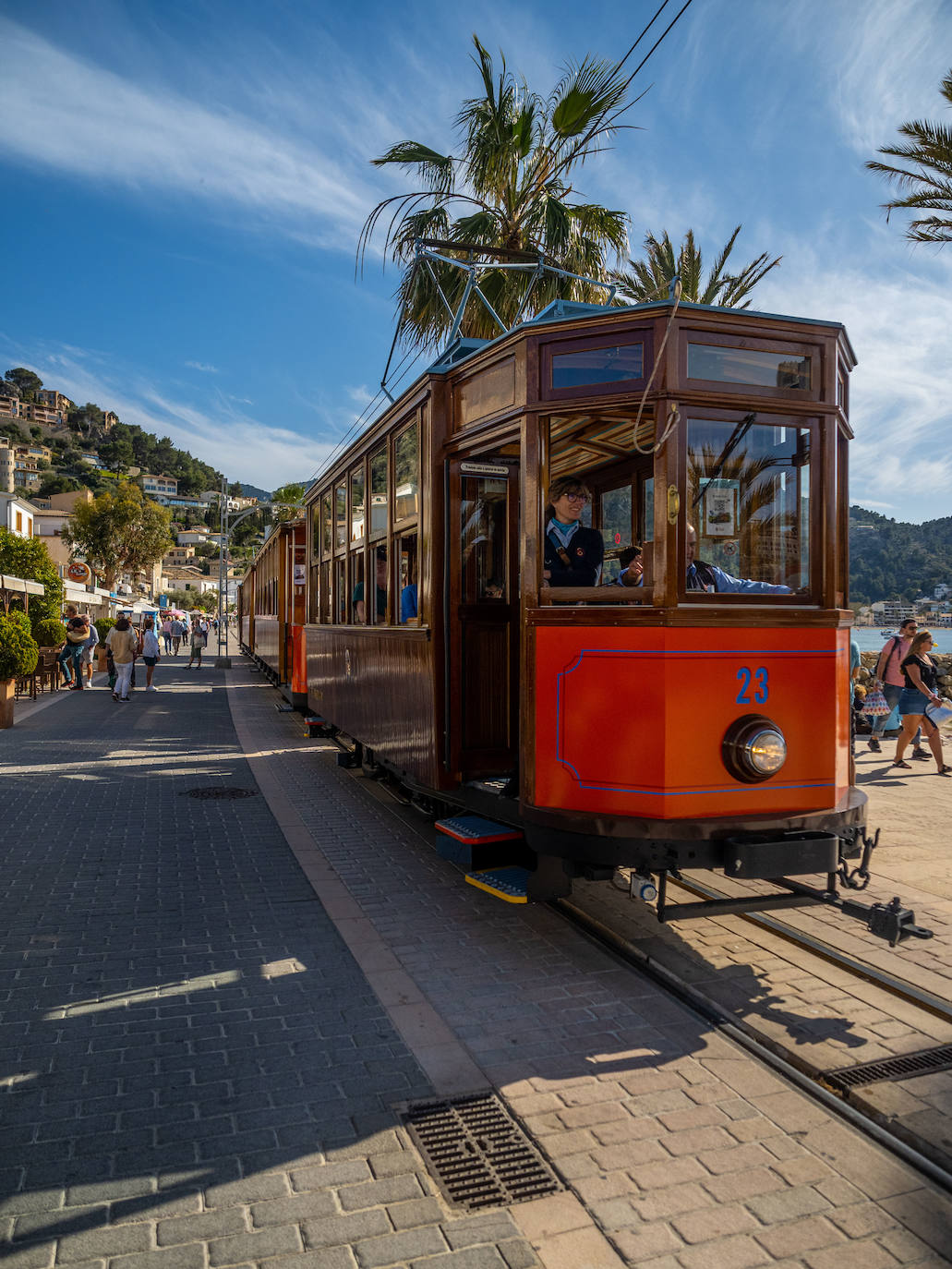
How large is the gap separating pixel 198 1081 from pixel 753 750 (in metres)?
2.76

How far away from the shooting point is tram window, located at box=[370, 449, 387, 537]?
7.27 meters

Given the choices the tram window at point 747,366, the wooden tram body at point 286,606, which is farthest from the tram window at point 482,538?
the wooden tram body at point 286,606

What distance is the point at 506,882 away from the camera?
511 cm

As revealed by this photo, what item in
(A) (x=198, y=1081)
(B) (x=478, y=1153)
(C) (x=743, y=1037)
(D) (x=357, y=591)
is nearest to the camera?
(B) (x=478, y=1153)

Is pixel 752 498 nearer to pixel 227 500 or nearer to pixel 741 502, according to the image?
pixel 741 502

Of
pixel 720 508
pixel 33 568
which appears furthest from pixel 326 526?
pixel 33 568

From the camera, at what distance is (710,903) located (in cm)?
439

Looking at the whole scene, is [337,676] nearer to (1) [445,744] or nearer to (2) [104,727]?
(1) [445,744]

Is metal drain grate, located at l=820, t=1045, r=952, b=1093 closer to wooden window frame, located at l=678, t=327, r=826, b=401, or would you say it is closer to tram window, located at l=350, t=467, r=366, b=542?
wooden window frame, located at l=678, t=327, r=826, b=401

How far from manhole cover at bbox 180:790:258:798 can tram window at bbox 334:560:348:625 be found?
194 centimetres

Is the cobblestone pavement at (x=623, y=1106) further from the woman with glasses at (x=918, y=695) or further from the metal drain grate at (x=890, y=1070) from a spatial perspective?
the woman with glasses at (x=918, y=695)

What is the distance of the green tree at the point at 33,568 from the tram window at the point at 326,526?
1039 cm

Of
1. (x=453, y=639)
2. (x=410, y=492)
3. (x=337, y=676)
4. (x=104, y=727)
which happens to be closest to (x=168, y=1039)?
(x=453, y=639)

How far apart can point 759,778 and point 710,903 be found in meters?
0.63
